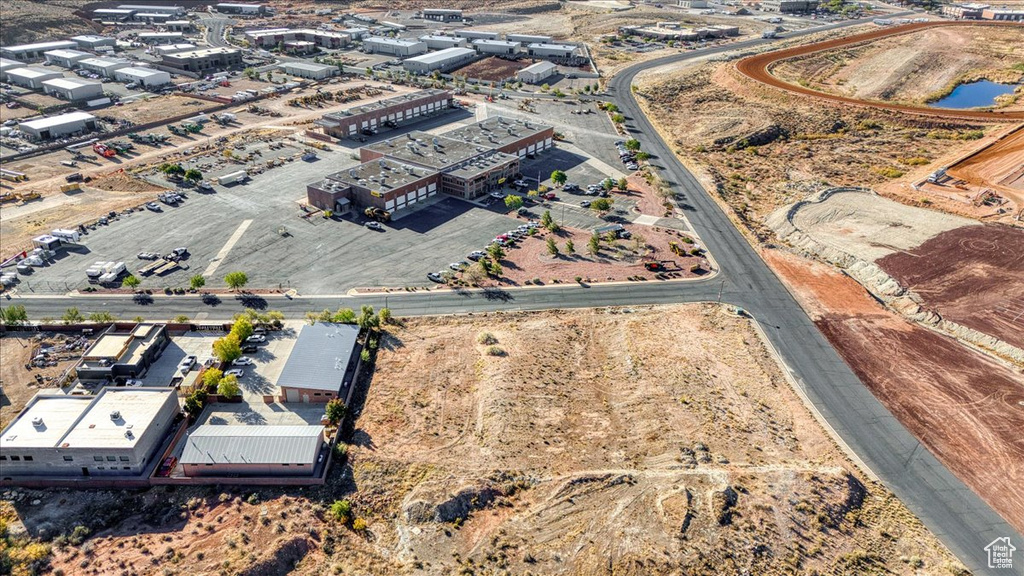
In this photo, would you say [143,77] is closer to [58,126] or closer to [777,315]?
[58,126]

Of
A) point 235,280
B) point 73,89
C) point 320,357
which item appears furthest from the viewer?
point 73,89

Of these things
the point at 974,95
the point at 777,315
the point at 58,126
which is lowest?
the point at 777,315

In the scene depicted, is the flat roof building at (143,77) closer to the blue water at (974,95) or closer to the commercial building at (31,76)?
the commercial building at (31,76)

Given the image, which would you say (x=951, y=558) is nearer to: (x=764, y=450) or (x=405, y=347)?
(x=764, y=450)

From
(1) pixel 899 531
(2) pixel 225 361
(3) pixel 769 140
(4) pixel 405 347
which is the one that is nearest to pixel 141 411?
(2) pixel 225 361

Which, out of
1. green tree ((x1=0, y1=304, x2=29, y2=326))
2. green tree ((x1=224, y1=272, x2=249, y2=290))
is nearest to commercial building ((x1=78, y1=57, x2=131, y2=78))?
green tree ((x1=0, y1=304, x2=29, y2=326))

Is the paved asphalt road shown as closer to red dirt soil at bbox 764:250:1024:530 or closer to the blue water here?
red dirt soil at bbox 764:250:1024:530

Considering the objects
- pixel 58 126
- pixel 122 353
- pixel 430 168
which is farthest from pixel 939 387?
pixel 58 126
